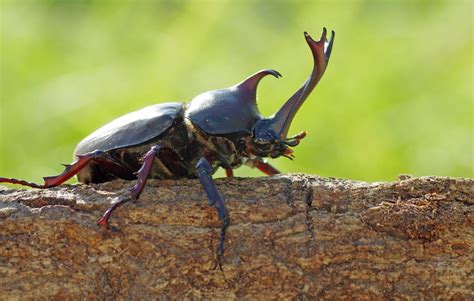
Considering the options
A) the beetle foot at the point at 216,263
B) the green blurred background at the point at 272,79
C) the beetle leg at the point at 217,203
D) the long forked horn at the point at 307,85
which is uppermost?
the green blurred background at the point at 272,79

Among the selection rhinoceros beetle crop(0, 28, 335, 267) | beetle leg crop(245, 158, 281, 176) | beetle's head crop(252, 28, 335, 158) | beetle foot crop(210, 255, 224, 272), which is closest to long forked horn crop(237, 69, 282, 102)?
rhinoceros beetle crop(0, 28, 335, 267)

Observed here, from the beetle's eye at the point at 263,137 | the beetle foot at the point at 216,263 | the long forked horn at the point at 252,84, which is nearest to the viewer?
the beetle foot at the point at 216,263

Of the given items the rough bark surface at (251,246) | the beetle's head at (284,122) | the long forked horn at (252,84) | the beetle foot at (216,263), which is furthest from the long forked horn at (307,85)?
the beetle foot at (216,263)

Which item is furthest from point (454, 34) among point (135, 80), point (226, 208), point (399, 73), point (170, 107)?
point (226, 208)

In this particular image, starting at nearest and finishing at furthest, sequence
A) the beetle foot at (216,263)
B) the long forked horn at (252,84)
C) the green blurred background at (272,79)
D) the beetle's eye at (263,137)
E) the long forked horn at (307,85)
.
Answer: the beetle foot at (216,263) < the long forked horn at (307,85) < the beetle's eye at (263,137) < the long forked horn at (252,84) < the green blurred background at (272,79)

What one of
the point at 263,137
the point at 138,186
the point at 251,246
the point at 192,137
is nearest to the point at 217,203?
the point at 251,246

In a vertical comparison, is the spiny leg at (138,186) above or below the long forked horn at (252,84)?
below

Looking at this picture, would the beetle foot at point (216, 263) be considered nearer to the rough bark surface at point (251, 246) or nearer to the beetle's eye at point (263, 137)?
the rough bark surface at point (251, 246)

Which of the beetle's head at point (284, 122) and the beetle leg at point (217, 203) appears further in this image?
the beetle's head at point (284, 122)
